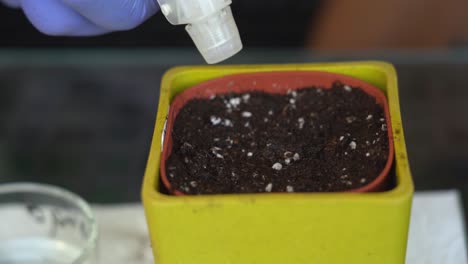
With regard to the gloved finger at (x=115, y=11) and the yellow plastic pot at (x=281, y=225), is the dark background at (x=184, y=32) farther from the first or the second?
the yellow plastic pot at (x=281, y=225)

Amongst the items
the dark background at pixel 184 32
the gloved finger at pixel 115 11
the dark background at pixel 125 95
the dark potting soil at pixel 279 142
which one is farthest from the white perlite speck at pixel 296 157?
the dark background at pixel 184 32

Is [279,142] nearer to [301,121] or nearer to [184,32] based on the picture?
[301,121]

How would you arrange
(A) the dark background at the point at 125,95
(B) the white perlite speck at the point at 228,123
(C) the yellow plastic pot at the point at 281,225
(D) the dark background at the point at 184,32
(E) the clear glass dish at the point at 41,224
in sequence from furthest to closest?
(D) the dark background at the point at 184,32 → (A) the dark background at the point at 125,95 → (E) the clear glass dish at the point at 41,224 → (B) the white perlite speck at the point at 228,123 → (C) the yellow plastic pot at the point at 281,225

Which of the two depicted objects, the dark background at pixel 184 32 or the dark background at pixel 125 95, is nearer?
the dark background at pixel 125 95

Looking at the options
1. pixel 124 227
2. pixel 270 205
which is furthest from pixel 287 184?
pixel 124 227

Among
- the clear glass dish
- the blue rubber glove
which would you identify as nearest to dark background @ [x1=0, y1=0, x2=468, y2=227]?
the clear glass dish

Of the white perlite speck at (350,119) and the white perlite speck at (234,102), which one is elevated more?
the white perlite speck at (234,102)

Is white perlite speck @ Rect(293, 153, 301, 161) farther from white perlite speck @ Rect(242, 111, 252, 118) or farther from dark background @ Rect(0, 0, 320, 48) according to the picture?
dark background @ Rect(0, 0, 320, 48)

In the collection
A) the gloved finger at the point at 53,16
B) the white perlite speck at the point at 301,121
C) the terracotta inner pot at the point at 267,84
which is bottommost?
the white perlite speck at the point at 301,121
